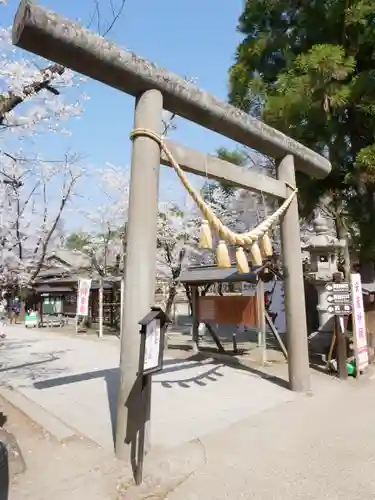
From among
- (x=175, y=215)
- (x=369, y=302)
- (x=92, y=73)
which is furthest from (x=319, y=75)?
(x=175, y=215)

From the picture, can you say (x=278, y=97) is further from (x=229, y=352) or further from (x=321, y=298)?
(x=229, y=352)

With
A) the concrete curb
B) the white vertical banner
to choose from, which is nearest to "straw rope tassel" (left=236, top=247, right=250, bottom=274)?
the concrete curb

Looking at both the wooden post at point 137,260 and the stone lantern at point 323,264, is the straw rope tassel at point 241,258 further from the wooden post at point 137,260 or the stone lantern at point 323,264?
the stone lantern at point 323,264

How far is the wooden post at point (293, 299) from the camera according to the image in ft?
21.1

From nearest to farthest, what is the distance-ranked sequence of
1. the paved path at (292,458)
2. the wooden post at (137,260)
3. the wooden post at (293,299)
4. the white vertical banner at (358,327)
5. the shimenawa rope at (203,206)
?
1. the paved path at (292,458)
2. the wooden post at (137,260)
3. the shimenawa rope at (203,206)
4. the wooden post at (293,299)
5. the white vertical banner at (358,327)

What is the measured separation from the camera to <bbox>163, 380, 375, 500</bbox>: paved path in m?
3.27

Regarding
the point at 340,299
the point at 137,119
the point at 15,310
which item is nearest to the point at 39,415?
the point at 137,119

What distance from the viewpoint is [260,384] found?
691cm

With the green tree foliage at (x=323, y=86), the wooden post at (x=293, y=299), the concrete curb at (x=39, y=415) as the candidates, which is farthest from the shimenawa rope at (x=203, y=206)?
the green tree foliage at (x=323, y=86)

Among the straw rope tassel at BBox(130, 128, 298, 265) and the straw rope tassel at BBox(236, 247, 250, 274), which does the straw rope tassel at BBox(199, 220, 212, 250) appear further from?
the straw rope tassel at BBox(236, 247, 250, 274)

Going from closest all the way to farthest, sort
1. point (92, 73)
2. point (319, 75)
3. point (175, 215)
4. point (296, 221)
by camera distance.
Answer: point (92, 73) → point (296, 221) → point (319, 75) → point (175, 215)

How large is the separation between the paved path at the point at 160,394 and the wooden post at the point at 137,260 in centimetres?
52

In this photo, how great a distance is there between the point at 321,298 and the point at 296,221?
177 inches

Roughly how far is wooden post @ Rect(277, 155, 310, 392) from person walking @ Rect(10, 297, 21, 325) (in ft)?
71.1
